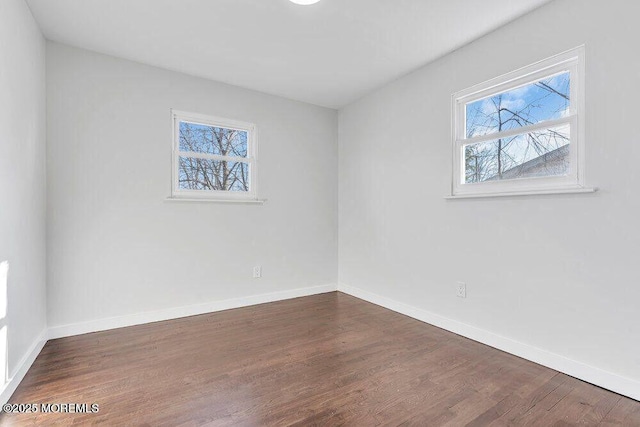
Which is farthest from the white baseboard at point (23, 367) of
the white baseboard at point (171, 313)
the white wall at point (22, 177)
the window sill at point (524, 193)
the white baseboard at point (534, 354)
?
the window sill at point (524, 193)

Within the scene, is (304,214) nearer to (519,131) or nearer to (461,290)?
(461,290)

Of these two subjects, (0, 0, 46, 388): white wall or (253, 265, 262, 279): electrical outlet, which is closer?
(0, 0, 46, 388): white wall

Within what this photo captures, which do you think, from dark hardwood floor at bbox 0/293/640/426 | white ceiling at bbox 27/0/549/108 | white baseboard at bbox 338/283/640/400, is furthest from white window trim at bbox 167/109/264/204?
white baseboard at bbox 338/283/640/400

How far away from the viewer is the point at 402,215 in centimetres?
335

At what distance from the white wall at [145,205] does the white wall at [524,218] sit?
3.56ft

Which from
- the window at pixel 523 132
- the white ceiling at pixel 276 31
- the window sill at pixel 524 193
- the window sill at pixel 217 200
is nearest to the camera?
the window sill at pixel 524 193

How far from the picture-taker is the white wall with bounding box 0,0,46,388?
1.79 metres

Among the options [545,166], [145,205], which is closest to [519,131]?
[545,166]

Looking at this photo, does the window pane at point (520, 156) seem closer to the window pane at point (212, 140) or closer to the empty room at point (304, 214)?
the empty room at point (304, 214)

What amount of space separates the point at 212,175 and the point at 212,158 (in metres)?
0.19

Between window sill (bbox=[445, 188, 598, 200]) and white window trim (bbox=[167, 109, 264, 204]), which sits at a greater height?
white window trim (bbox=[167, 109, 264, 204])

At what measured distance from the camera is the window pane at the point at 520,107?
2.21 m

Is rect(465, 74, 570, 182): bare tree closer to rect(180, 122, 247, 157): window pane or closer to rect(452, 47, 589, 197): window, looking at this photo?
rect(452, 47, 589, 197): window

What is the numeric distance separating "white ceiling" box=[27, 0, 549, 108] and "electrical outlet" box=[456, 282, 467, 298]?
2.07 meters
